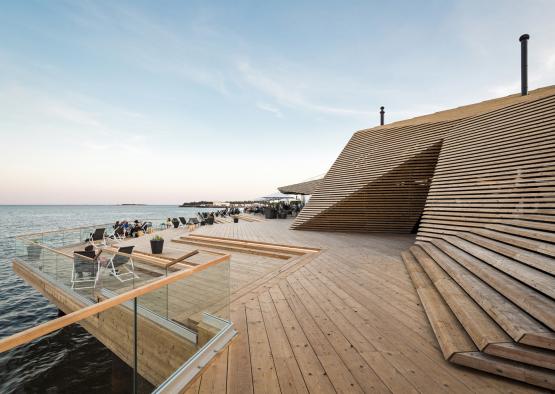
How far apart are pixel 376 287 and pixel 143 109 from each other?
1945 cm

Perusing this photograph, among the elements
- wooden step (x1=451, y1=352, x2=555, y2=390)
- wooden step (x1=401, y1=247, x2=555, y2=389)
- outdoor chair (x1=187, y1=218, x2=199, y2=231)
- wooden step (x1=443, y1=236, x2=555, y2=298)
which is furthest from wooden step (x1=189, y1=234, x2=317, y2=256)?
outdoor chair (x1=187, y1=218, x2=199, y2=231)

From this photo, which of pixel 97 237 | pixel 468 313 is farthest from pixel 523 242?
pixel 97 237

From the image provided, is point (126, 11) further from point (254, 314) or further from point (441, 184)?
point (441, 184)

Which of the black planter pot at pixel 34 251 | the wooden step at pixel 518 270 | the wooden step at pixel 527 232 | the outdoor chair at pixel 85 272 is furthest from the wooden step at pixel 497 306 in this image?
the black planter pot at pixel 34 251

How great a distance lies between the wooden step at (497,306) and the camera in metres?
2.17

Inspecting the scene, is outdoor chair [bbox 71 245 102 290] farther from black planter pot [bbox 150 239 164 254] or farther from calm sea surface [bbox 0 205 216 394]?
black planter pot [bbox 150 239 164 254]

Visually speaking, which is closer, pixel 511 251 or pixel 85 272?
pixel 511 251

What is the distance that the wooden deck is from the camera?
1934 millimetres

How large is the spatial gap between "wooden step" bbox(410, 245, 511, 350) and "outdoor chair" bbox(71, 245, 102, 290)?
6017 millimetres

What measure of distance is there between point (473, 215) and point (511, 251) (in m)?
2.65

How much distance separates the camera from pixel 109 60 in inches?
401

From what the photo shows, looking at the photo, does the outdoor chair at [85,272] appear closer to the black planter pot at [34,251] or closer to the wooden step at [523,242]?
the black planter pot at [34,251]

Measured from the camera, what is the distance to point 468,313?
8.82ft

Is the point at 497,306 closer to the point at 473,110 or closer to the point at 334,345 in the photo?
the point at 334,345
